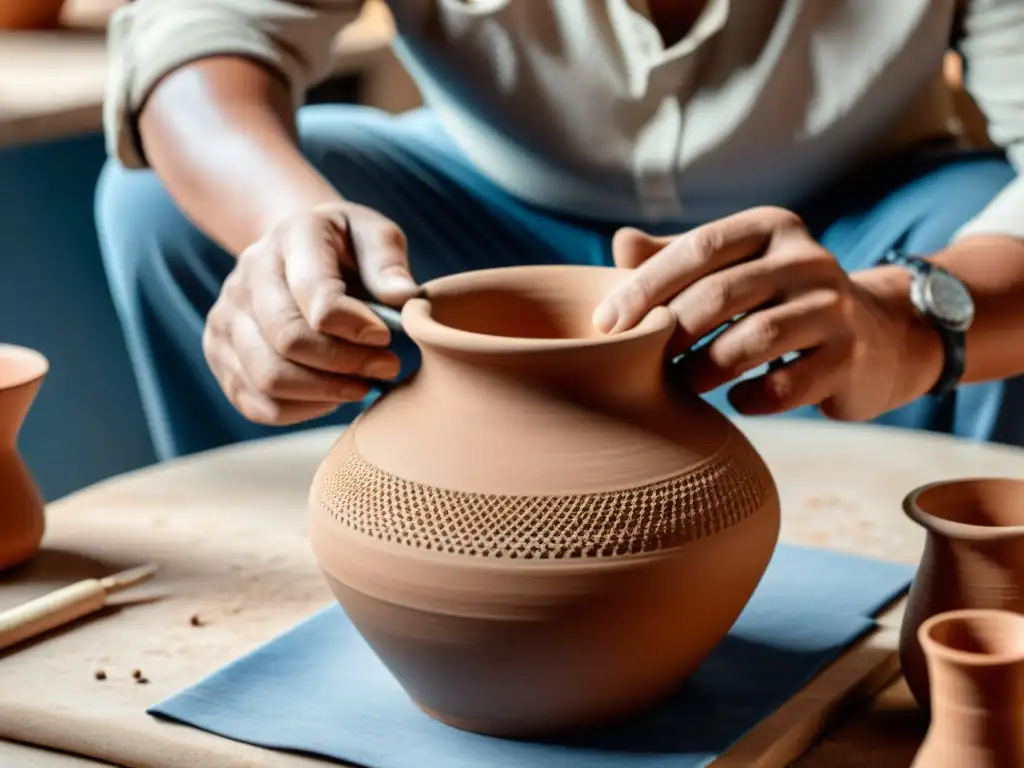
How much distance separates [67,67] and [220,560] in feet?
6.31

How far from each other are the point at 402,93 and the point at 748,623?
2.54 meters

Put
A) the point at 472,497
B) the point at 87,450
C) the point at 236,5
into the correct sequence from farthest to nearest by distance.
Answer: the point at 87,450
the point at 236,5
the point at 472,497

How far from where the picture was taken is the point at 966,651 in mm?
722

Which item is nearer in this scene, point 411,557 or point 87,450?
point 411,557

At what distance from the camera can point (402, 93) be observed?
11.1ft

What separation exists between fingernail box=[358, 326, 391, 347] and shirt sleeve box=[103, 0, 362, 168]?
2.23 feet

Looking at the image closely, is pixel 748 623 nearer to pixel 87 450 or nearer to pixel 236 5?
pixel 236 5

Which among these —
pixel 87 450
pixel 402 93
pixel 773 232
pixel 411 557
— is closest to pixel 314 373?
pixel 411 557

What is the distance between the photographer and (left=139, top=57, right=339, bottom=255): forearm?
4.38 feet

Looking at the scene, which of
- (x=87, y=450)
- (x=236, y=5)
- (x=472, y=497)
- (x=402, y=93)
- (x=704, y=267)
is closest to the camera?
(x=472, y=497)

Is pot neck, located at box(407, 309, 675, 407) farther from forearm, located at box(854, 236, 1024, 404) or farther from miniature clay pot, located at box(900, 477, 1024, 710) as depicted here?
forearm, located at box(854, 236, 1024, 404)

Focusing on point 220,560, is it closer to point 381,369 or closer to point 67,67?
point 381,369

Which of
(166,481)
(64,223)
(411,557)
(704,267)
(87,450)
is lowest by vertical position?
(87,450)

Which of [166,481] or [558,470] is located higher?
[558,470]
